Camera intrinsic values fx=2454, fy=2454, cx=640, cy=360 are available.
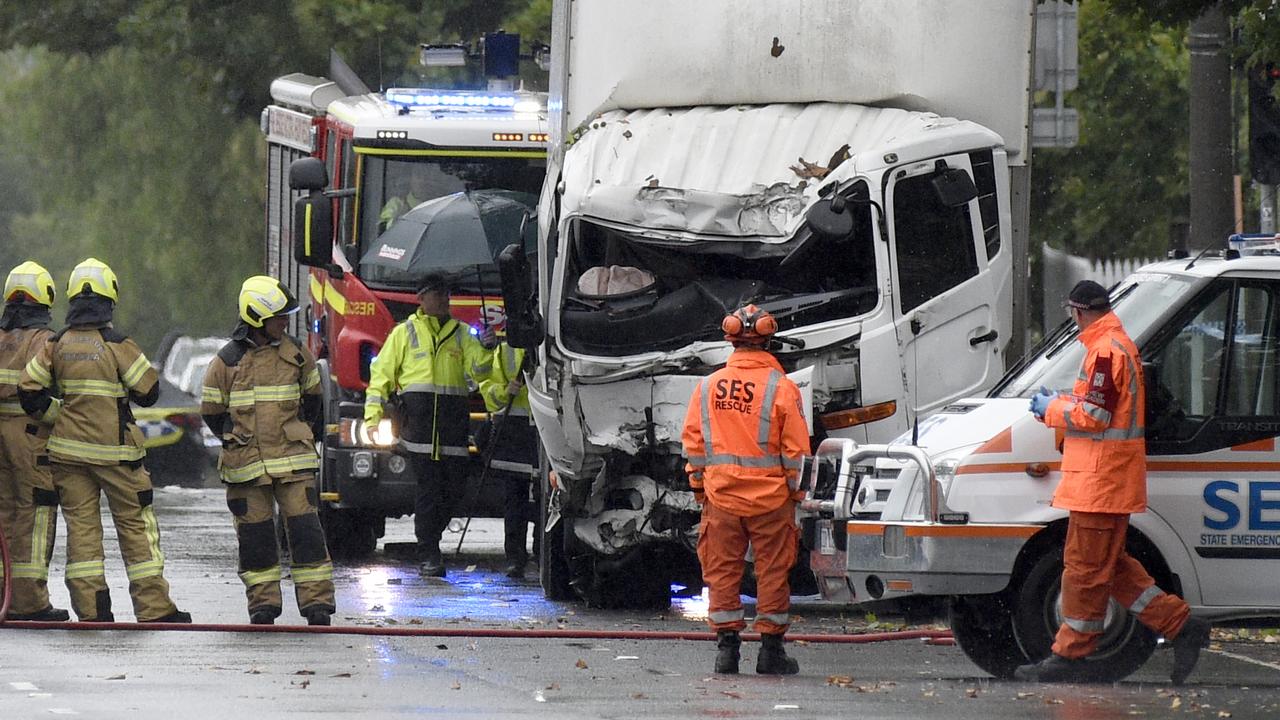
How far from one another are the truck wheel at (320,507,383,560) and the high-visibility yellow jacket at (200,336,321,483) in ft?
14.4

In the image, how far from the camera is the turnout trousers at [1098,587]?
9.55m

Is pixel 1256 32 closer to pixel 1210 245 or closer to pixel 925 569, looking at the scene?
pixel 1210 245

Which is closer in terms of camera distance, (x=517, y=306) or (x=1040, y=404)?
(x=1040, y=404)

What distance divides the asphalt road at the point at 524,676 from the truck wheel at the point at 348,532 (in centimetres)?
306

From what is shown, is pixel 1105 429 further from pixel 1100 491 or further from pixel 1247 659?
pixel 1247 659

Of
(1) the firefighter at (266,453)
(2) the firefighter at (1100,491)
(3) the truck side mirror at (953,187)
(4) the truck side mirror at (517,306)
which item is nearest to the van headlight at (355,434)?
(4) the truck side mirror at (517,306)

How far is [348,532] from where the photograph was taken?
54.2 feet

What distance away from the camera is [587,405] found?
12016 mm

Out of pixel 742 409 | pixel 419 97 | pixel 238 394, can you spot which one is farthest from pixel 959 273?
pixel 419 97

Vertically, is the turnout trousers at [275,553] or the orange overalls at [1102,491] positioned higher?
the orange overalls at [1102,491]

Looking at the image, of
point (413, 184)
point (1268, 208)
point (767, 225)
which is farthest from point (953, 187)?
point (413, 184)

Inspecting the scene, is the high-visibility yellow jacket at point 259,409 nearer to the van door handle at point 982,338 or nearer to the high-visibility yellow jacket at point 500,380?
the high-visibility yellow jacket at point 500,380

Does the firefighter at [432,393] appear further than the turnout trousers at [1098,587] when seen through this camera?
Yes

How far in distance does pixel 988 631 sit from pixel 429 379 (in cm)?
533
